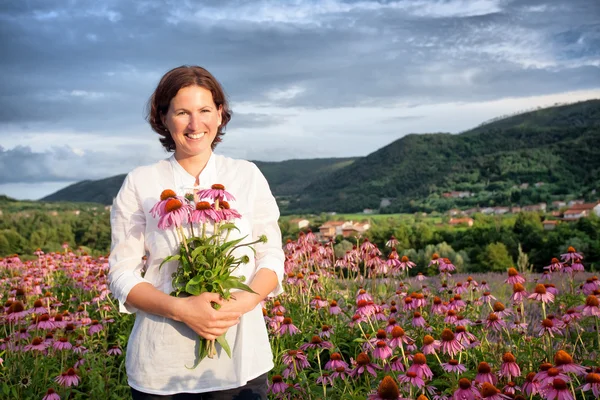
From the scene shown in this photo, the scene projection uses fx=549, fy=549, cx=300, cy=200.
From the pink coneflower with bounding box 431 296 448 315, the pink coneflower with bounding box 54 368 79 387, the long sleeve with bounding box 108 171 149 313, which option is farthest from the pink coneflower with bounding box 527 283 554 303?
the pink coneflower with bounding box 54 368 79 387

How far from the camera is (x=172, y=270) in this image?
7.02ft

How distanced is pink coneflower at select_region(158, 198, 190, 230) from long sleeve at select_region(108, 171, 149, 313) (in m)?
0.25

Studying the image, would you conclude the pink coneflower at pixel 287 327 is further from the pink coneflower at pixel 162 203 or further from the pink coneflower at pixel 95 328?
the pink coneflower at pixel 162 203

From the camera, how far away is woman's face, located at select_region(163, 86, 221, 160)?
2.20 meters

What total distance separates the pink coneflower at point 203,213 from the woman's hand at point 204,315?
10.5 inches

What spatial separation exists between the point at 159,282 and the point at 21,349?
2749 millimetres

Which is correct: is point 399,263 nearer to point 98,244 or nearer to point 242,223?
point 242,223

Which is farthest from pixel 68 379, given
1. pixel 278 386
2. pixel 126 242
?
pixel 126 242

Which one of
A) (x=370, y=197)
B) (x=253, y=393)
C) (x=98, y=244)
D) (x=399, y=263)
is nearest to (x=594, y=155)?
(x=370, y=197)

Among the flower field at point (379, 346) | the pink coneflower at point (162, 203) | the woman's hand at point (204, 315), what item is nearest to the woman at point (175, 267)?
the woman's hand at point (204, 315)

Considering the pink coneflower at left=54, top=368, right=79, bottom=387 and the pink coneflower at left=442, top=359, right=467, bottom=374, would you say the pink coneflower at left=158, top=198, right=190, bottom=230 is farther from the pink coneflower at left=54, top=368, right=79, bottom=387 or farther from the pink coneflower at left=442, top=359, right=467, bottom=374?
the pink coneflower at left=54, top=368, right=79, bottom=387

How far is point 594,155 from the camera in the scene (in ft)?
164

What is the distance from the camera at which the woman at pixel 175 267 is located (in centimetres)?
206

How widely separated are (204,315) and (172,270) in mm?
277
